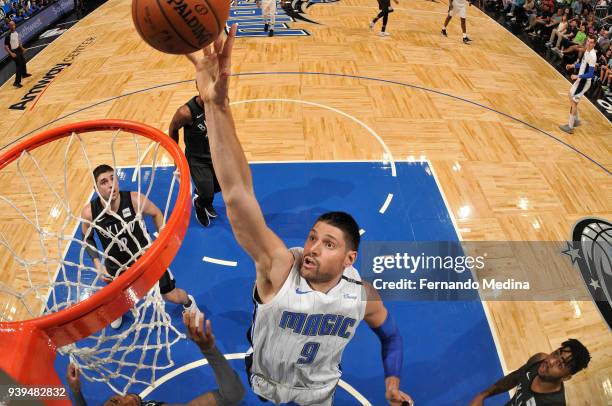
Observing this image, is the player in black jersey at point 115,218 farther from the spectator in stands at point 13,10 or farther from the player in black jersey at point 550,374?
the spectator in stands at point 13,10

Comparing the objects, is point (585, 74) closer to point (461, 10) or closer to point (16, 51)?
point (461, 10)

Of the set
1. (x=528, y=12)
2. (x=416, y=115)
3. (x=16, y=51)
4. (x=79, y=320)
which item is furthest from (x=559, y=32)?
(x=16, y=51)

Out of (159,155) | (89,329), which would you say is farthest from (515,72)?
(89,329)

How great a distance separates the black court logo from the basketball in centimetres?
459

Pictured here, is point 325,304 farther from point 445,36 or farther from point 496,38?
point 496,38

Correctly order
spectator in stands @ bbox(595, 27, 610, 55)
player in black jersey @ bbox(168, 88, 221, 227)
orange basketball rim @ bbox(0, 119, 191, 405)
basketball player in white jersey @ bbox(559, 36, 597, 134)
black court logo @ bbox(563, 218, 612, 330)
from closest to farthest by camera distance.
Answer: orange basketball rim @ bbox(0, 119, 191, 405) < black court logo @ bbox(563, 218, 612, 330) < player in black jersey @ bbox(168, 88, 221, 227) < basketball player in white jersey @ bbox(559, 36, 597, 134) < spectator in stands @ bbox(595, 27, 610, 55)

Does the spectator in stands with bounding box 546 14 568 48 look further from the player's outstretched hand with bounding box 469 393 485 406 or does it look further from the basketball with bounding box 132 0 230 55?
the basketball with bounding box 132 0 230 55

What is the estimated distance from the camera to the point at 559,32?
10.4m

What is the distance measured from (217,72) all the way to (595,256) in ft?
16.3

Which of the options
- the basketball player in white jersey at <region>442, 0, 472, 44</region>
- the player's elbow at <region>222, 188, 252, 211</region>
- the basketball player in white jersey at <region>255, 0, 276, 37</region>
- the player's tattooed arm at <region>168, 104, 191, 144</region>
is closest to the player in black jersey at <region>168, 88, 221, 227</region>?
the player's tattooed arm at <region>168, 104, 191, 144</region>

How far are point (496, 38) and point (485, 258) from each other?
8397 mm

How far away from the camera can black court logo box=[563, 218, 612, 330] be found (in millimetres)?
4543

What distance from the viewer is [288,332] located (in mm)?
2492

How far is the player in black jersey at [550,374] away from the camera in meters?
3.11
